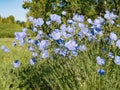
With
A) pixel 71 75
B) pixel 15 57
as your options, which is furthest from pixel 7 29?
pixel 71 75

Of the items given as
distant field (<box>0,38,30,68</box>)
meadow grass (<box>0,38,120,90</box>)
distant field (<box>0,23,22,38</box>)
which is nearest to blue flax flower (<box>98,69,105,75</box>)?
meadow grass (<box>0,38,120,90</box>)

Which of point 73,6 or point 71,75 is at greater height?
point 71,75

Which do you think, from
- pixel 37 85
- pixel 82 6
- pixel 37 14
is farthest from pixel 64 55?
pixel 37 14

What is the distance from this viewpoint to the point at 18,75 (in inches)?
214

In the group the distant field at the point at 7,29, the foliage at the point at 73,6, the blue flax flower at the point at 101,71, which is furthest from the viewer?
the distant field at the point at 7,29

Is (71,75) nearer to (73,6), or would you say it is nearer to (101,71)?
(101,71)

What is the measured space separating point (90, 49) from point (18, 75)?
4.42 ft

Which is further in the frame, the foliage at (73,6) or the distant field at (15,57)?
the foliage at (73,6)

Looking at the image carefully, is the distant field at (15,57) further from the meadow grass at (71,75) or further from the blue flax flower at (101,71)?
the blue flax flower at (101,71)

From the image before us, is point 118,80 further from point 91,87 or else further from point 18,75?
point 18,75

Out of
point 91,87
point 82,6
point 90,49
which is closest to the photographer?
point 91,87

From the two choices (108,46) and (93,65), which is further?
(108,46)

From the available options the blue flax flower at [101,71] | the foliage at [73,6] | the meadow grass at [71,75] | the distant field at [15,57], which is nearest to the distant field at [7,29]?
the foliage at [73,6]

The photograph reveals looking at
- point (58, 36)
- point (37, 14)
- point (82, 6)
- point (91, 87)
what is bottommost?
point (37, 14)
